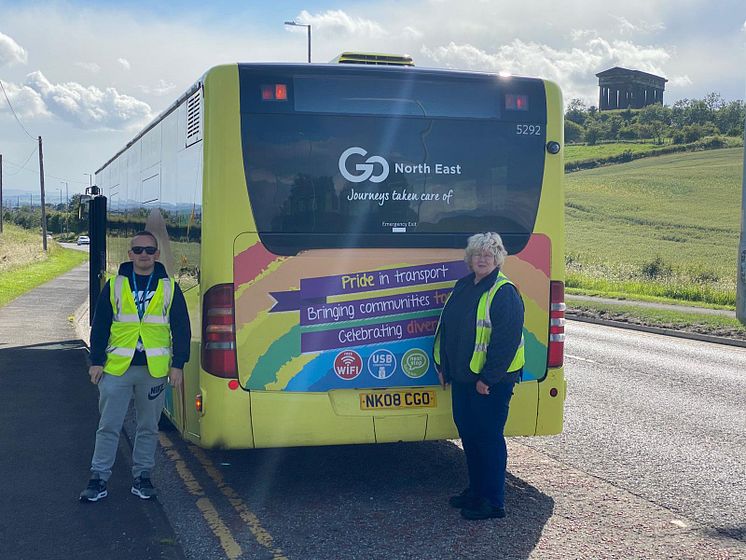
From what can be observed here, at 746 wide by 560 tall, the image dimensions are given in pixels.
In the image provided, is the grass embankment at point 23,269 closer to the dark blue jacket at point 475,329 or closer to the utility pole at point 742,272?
the utility pole at point 742,272

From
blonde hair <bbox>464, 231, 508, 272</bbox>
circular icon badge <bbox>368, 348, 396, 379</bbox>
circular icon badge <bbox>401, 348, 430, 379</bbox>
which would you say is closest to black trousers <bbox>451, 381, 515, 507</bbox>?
circular icon badge <bbox>401, 348, 430, 379</bbox>

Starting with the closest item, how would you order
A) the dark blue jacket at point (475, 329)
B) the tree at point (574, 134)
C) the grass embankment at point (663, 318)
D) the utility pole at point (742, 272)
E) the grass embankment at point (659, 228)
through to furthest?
the dark blue jacket at point (475, 329) < the grass embankment at point (663, 318) < the utility pole at point (742, 272) < the grass embankment at point (659, 228) < the tree at point (574, 134)

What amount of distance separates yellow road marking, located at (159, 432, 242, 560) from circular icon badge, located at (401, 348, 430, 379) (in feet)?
5.14

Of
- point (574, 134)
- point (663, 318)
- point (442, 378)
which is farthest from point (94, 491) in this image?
point (574, 134)

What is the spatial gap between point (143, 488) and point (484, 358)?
8.12 ft

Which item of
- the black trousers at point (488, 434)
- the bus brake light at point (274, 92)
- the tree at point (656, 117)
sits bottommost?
the black trousers at point (488, 434)

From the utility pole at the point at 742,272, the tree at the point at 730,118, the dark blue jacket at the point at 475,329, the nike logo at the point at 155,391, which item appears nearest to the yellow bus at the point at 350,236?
the nike logo at the point at 155,391

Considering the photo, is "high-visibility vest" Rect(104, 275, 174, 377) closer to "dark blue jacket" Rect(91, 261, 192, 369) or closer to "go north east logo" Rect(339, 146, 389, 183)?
"dark blue jacket" Rect(91, 261, 192, 369)

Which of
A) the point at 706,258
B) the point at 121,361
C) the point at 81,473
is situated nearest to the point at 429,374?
the point at 121,361

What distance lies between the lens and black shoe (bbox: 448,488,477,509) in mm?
5793

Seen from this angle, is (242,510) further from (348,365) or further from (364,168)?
(364,168)

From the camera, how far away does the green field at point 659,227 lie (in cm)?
3145

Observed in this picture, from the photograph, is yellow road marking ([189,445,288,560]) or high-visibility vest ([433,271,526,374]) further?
high-visibility vest ([433,271,526,374])

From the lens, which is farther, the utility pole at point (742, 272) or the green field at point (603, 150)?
the green field at point (603, 150)
